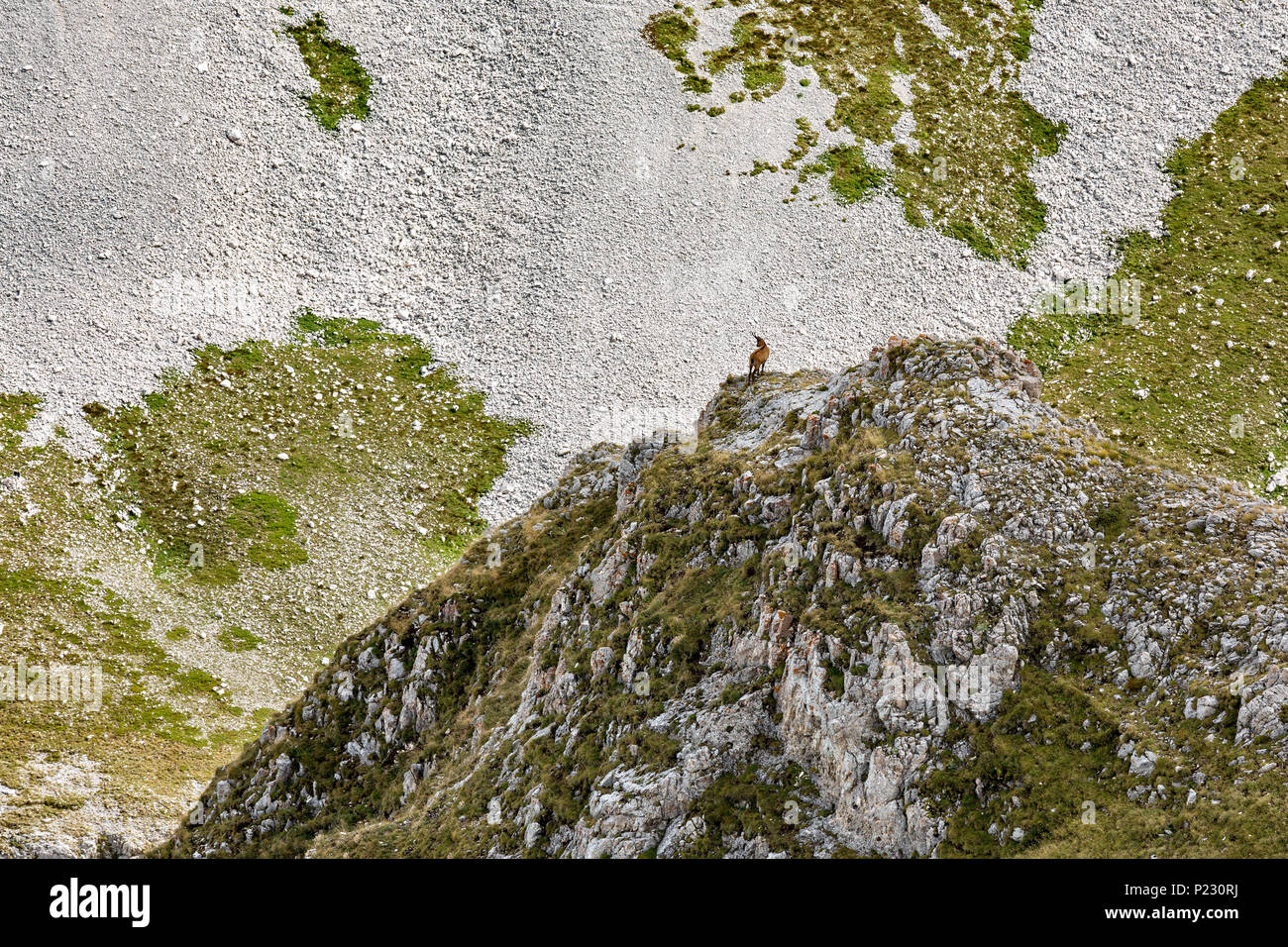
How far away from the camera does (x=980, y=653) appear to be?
21.8 meters

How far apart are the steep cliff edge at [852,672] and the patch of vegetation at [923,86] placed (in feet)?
128

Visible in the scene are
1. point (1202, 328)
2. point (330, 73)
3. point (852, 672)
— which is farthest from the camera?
point (330, 73)

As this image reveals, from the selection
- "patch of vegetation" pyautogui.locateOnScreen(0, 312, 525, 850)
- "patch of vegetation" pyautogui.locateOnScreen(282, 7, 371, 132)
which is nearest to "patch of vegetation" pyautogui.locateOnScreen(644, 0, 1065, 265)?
"patch of vegetation" pyautogui.locateOnScreen(282, 7, 371, 132)

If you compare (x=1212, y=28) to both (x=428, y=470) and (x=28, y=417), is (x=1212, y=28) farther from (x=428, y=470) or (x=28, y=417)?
(x=28, y=417)

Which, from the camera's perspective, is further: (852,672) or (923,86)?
(923,86)

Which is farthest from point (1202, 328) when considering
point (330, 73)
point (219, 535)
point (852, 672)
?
point (330, 73)

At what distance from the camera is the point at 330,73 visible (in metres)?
68.8

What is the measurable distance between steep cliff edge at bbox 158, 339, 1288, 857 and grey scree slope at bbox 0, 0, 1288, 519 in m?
24.2

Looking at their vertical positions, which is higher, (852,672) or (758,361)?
A: (758,361)

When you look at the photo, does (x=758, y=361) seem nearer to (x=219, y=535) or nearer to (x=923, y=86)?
(x=219, y=535)

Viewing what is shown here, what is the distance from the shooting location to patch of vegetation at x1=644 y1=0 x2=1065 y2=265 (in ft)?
219

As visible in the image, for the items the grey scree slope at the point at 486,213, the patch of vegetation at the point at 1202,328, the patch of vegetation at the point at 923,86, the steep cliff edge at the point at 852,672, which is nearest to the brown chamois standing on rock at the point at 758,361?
the steep cliff edge at the point at 852,672

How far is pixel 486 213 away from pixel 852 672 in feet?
163
